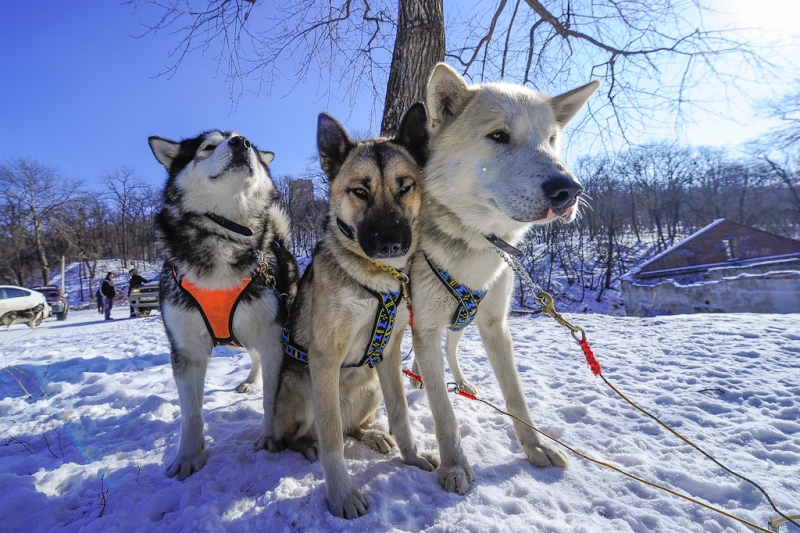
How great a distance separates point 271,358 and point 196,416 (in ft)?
2.08

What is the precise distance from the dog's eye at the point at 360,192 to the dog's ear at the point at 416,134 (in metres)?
0.54

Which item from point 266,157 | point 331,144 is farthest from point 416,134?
point 266,157

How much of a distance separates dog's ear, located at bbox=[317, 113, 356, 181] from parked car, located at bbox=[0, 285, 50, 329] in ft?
64.6

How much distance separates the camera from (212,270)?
2639 mm

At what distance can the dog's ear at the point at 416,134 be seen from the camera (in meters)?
2.66

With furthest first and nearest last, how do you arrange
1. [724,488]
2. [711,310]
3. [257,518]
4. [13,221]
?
1. [13,221]
2. [711,310]
3. [724,488]
4. [257,518]

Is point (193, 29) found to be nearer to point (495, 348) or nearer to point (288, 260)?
point (288, 260)

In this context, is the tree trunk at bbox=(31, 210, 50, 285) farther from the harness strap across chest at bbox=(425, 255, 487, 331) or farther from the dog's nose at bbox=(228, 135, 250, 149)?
the harness strap across chest at bbox=(425, 255, 487, 331)

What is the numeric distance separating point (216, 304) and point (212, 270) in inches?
10.4

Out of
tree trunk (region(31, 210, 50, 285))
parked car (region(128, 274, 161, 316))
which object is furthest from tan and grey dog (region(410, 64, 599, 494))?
tree trunk (region(31, 210, 50, 285))

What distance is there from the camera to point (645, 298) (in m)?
22.3

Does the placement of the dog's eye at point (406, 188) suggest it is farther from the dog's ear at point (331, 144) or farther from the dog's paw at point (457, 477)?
the dog's paw at point (457, 477)

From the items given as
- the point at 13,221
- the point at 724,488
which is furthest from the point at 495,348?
the point at 13,221

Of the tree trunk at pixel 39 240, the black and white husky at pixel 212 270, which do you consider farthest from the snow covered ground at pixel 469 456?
the tree trunk at pixel 39 240
